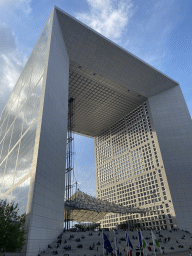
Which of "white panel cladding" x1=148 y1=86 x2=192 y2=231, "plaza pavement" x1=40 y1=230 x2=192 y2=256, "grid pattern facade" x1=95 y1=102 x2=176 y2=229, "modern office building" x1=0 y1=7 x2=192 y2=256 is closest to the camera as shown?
"plaza pavement" x1=40 y1=230 x2=192 y2=256

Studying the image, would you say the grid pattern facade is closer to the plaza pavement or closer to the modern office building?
the modern office building

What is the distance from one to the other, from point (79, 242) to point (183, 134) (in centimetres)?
3350

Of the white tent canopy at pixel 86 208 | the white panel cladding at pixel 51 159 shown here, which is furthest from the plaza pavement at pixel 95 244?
the white tent canopy at pixel 86 208

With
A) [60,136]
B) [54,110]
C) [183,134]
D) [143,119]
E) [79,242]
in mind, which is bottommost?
[79,242]

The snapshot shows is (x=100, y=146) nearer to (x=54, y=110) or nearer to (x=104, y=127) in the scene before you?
(x=104, y=127)

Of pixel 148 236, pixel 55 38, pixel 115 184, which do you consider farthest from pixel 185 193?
pixel 55 38

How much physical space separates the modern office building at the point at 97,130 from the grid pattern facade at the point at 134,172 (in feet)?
0.75

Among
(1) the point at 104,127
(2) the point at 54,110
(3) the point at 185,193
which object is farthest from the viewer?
(1) the point at 104,127

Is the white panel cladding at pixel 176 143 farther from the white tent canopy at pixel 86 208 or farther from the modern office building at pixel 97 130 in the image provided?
the white tent canopy at pixel 86 208

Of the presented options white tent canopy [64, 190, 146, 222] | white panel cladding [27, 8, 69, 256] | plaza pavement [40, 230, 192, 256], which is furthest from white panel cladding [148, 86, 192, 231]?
white panel cladding [27, 8, 69, 256]

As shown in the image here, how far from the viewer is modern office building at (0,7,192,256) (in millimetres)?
24375

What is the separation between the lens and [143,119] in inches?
2120

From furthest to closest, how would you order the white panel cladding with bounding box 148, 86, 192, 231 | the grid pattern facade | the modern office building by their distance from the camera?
the grid pattern facade
the white panel cladding with bounding box 148, 86, 192, 231
the modern office building

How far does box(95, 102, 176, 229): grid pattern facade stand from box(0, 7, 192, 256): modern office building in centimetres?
23
